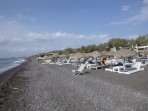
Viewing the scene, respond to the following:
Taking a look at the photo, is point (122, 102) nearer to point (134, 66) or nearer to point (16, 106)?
point (16, 106)

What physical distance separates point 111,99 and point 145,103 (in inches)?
55.1

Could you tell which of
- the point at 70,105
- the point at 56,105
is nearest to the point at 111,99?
the point at 70,105

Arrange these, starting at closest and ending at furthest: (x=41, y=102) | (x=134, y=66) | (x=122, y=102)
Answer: (x=122, y=102)
(x=41, y=102)
(x=134, y=66)

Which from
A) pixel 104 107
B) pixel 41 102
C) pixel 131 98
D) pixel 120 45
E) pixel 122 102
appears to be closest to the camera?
pixel 104 107

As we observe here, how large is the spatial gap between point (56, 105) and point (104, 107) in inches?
75.4

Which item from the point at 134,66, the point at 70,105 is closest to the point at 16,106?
the point at 70,105

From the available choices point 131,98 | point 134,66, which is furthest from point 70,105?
point 134,66

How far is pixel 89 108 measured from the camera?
700 cm

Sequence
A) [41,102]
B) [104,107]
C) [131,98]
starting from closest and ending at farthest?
[104,107] < [131,98] < [41,102]

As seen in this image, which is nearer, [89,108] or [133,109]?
[133,109]

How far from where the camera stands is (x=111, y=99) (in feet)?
26.4

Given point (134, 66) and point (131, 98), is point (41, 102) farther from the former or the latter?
point (134, 66)

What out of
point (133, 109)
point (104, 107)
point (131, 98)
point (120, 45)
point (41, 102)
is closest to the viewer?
point (133, 109)

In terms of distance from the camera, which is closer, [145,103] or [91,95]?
[145,103]
